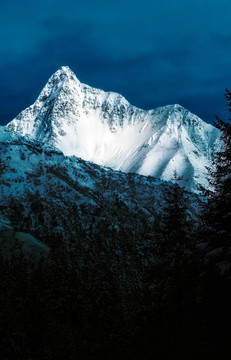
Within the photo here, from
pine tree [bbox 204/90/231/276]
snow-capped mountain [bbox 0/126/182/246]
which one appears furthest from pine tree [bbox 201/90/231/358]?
snow-capped mountain [bbox 0/126/182/246]

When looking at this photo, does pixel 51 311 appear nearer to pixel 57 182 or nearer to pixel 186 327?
pixel 186 327

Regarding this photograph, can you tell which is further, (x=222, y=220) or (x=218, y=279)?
(x=222, y=220)

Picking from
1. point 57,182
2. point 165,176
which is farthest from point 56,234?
point 165,176

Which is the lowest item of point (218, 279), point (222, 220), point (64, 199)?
point (218, 279)

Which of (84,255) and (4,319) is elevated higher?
(84,255)

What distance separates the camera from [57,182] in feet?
160

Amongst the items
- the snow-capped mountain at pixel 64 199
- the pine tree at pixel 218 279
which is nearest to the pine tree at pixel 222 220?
the pine tree at pixel 218 279

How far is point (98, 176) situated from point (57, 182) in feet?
53.5


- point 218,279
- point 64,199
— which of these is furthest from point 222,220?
point 64,199

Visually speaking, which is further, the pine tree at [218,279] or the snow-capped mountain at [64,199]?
the snow-capped mountain at [64,199]

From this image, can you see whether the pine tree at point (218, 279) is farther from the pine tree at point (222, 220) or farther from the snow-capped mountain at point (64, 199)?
the snow-capped mountain at point (64, 199)

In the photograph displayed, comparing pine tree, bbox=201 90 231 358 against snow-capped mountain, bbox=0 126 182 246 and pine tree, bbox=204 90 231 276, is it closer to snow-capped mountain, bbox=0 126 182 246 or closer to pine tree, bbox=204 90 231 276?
pine tree, bbox=204 90 231 276

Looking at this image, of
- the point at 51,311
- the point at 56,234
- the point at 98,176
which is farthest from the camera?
the point at 98,176

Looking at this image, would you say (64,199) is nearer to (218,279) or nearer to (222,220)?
(222,220)
